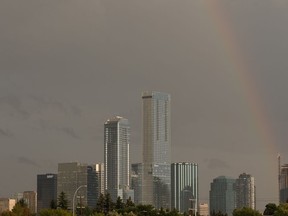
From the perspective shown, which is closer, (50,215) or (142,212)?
(50,215)

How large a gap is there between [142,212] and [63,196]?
19339 mm

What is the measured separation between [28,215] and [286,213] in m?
54.1

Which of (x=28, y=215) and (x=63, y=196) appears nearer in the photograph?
(x=28, y=215)

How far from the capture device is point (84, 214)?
7736 inches

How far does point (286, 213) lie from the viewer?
18450 centimetres

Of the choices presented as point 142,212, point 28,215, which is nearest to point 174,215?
point 142,212

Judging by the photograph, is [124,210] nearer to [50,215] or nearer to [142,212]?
[142,212]

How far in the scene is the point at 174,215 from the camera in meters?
185

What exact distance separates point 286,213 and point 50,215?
179 feet

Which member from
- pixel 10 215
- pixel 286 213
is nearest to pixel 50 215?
pixel 10 215

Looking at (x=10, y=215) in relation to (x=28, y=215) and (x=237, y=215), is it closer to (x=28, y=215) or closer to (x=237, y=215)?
(x=28, y=215)

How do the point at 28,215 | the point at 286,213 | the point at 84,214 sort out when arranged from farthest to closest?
1. the point at 84,214
2. the point at 286,213
3. the point at 28,215

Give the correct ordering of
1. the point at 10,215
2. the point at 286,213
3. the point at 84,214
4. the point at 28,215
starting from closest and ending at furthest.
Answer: the point at 10,215, the point at 28,215, the point at 286,213, the point at 84,214

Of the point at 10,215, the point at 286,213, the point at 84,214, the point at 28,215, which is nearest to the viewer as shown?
the point at 10,215
